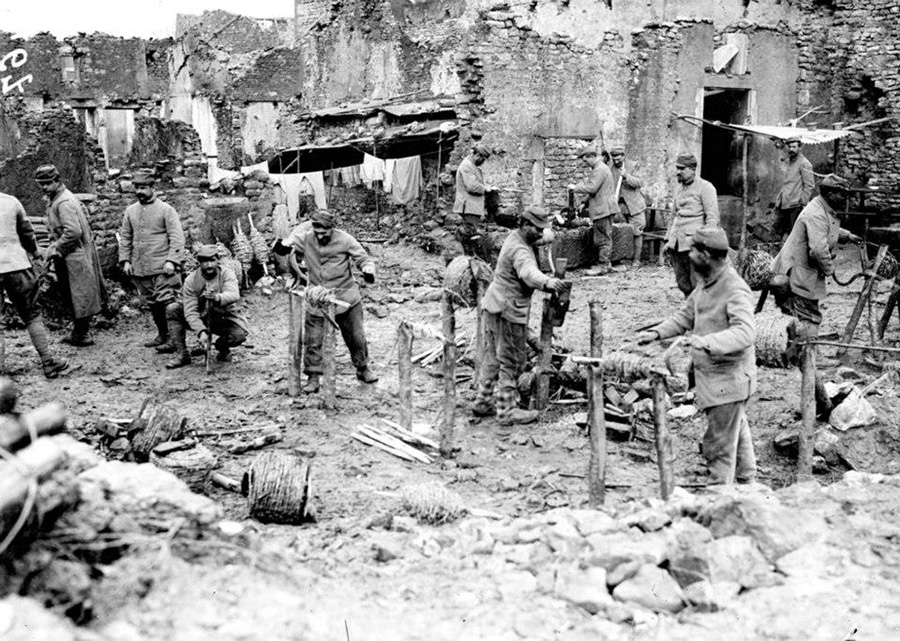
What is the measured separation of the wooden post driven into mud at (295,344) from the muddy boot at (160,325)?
7.36 feet

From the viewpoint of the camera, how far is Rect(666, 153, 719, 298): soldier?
10.8 m

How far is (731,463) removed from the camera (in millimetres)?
6223

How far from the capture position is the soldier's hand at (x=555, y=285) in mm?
7602

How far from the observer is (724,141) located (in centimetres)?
1869

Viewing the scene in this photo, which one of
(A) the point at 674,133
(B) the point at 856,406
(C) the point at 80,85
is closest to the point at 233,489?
(B) the point at 856,406

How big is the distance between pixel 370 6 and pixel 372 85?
179 centimetres

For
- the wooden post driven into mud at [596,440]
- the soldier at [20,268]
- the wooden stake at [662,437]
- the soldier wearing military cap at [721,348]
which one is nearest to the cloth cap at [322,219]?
the soldier at [20,268]

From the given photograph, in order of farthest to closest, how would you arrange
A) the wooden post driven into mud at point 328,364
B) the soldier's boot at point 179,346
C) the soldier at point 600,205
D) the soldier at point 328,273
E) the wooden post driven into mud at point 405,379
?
the soldier at point 600,205 < the soldier's boot at point 179,346 < the soldier at point 328,273 < the wooden post driven into mud at point 328,364 < the wooden post driven into mud at point 405,379

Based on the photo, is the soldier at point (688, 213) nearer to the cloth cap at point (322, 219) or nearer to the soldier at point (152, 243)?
the cloth cap at point (322, 219)

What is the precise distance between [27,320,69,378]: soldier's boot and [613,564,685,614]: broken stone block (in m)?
6.92

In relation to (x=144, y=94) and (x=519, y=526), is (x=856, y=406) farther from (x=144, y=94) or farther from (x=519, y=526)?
(x=144, y=94)

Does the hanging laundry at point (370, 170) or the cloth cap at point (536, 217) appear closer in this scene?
the cloth cap at point (536, 217)

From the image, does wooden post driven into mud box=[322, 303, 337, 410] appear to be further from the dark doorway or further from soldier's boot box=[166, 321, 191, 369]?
the dark doorway

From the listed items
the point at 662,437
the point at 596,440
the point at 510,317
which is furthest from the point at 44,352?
the point at 662,437
